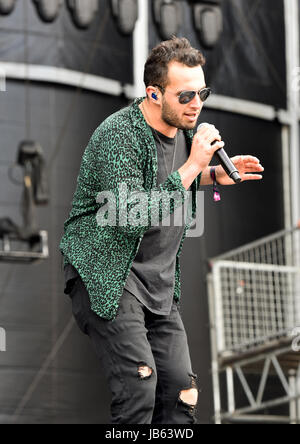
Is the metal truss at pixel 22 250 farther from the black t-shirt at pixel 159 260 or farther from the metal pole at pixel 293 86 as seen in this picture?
the black t-shirt at pixel 159 260

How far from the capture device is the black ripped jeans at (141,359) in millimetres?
2223

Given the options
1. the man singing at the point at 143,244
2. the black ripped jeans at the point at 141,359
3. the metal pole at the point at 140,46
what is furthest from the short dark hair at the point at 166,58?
the metal pole at the point at 140,46

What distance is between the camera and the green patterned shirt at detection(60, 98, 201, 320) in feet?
7.29

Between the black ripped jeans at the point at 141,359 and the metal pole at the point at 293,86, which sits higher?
the metal pole at the point at 293,86

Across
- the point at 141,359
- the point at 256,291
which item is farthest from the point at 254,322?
the point at 141,359

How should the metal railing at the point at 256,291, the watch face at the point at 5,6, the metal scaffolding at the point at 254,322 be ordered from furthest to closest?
the metal railing at the point at 256,291 → the metal scaffolding at the point at 254,322 → the watch face at the point at 5,6

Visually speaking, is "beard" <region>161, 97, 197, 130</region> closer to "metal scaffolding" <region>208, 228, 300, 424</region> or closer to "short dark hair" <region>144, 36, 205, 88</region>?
"short dark hair" <region>144, 36, 205, 88</region>

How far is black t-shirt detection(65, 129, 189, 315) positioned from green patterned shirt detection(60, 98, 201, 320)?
1.6 inches

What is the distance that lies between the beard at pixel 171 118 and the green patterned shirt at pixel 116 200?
0.06 meters

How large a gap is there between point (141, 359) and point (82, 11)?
9.97 ft

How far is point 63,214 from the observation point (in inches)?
191

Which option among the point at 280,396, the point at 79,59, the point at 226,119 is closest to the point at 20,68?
the point at 79,59

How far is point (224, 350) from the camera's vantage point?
504 cm

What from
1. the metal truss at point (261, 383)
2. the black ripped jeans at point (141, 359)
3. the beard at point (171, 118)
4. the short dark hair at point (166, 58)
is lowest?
the metal truss at point (261, 383)
